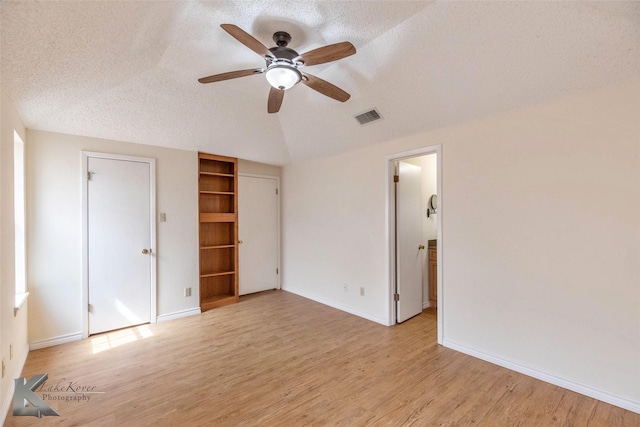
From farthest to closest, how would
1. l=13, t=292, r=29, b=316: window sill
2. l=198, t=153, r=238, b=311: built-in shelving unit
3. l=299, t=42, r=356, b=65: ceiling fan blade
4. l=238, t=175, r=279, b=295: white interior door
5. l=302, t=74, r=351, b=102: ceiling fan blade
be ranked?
l=238, t=175, r=279, b=295: white interior door, l=198, t=153, r=238, b=311: built-in shelving unit, l=13, t=292, r=29, b=316: window sill, l=302, t=74, r=351, b=102: ceiling fan blade, l=299, t=42, r=356, b=65: ceiling fan blade

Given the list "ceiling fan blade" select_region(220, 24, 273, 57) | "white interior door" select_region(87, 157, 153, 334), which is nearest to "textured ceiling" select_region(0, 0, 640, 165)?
"ceiling fan blade" select_region(220, 24, 273, 57)

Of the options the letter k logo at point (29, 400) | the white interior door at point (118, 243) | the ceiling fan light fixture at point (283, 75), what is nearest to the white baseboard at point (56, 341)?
the white interior door at point (118, 243)

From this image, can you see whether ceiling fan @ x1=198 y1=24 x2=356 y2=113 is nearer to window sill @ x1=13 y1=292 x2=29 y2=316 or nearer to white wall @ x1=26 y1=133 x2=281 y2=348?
white wall @ x1=26 y1=133 x2=281 y2=348

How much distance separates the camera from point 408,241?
3732 millimetres

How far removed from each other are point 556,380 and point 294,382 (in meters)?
2.11

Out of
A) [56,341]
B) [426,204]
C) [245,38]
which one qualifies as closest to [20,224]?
[56,341]

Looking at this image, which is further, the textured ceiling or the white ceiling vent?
the white ceiling vent

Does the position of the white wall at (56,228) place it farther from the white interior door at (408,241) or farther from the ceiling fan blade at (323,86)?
the white interior door at (408,241)

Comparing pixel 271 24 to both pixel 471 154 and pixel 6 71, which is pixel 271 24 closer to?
pixel 6 71

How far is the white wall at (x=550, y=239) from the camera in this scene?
203cm

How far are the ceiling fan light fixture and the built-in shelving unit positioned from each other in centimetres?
259

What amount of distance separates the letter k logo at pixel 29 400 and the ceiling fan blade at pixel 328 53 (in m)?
2.92

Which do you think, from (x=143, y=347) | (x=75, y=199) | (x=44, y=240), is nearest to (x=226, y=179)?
(x=75, y=199)

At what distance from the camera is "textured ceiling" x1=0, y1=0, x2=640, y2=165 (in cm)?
176
